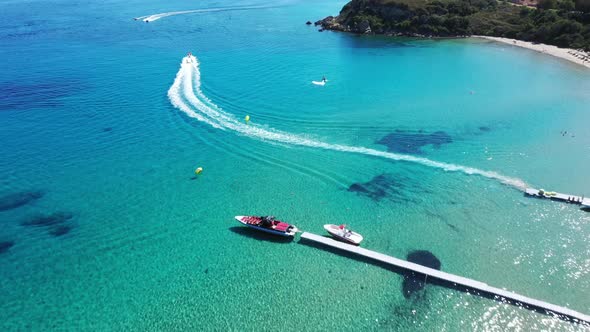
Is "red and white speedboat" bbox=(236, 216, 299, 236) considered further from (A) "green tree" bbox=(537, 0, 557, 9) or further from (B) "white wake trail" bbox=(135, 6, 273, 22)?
(B) "white wake trail" bbox=(135, 6, 273, 22)

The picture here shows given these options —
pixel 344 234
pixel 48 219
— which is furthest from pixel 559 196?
pixel 48 219

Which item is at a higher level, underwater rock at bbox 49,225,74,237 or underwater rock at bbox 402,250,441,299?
underwater rock at bbox 49,225,74,237

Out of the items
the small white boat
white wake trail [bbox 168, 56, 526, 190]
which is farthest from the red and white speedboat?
white wake trail [bbox 168, 56, 526, 190]

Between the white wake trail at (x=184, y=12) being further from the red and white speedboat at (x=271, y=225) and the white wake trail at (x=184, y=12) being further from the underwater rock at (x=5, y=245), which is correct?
the red and white speedboat at (x=271, y=225)

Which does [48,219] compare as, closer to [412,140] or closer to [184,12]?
[412,140]

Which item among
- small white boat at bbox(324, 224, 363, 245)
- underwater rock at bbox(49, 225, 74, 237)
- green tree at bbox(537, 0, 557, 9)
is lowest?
underwater rock at bbox(49, 225, 74, 237)
